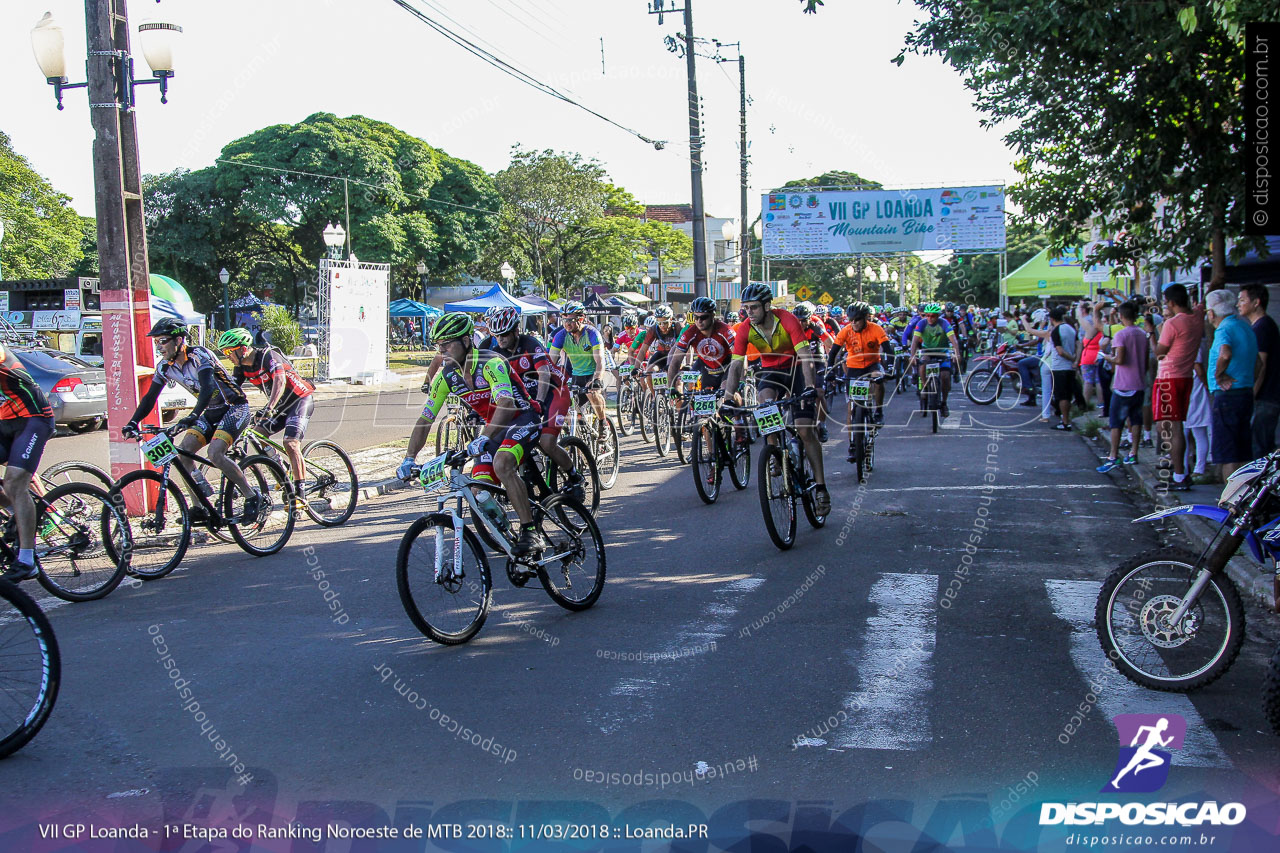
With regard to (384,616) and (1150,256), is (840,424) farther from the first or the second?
(384,616)

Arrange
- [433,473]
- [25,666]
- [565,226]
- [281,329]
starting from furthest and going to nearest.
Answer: [565,226] < [281,329] < [433,473] < [25,666]

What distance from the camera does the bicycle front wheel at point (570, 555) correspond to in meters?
6.55

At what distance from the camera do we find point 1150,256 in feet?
42.3

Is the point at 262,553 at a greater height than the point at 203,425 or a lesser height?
lesser

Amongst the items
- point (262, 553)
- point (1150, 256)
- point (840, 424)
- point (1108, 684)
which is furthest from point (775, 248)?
point (1108, 684)

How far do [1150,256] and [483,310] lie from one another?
2661 cm

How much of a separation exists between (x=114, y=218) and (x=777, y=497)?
704 centimetres

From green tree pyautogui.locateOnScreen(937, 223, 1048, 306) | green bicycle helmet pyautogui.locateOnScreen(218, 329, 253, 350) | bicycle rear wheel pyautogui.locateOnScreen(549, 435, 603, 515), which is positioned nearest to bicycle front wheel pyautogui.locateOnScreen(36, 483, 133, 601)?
green bicycle helmet pyautogui.locateOnScreen(218, 329, 253, 350)

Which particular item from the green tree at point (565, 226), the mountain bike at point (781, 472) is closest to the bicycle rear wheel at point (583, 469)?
the mountain bike at point (781, 472)

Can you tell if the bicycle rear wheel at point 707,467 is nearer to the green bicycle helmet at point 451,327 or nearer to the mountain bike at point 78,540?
the green bicycle helmet at point 451,327

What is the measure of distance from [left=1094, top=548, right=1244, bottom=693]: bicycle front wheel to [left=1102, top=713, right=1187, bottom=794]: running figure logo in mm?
400

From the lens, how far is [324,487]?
988 cm

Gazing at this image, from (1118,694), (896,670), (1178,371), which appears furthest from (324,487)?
(1178,371)

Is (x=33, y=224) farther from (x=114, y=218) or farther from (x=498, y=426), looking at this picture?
(x=498, y=426)
